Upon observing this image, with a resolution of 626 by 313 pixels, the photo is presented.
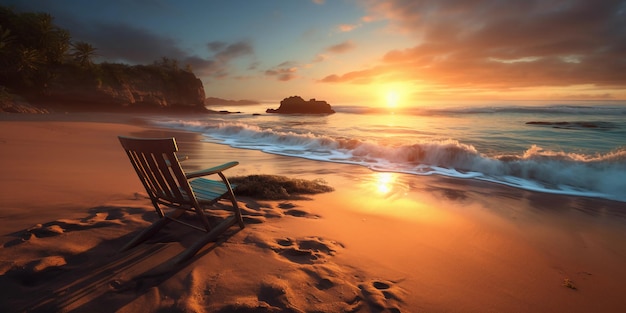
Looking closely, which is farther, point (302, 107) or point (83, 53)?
point (302, 107)

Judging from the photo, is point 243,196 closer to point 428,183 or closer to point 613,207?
point 428,183

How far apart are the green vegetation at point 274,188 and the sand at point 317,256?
25cm

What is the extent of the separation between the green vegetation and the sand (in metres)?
0.25

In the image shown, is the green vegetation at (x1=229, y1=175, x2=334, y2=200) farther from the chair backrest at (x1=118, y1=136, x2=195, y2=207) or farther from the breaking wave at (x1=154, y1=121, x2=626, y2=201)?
the breaking wave at (x1=154, y1=121, x2=626, y2=201)

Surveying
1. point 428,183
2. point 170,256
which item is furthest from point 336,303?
point 428,183

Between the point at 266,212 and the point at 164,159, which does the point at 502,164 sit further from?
the point at 164,159

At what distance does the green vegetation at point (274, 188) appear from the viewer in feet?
16.9

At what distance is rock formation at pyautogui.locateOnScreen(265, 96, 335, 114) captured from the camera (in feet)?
240

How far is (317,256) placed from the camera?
10.0ft

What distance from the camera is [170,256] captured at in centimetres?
289

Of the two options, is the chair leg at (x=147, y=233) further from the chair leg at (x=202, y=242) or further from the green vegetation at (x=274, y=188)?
the green vegetation at (x=274, y=188)

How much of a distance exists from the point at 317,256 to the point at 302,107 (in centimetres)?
7231

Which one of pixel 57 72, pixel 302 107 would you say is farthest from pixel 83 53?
pixel 302 107

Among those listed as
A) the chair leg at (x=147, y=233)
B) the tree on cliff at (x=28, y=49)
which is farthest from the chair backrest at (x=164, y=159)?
the tree on cliff at (x=28, y=49)
